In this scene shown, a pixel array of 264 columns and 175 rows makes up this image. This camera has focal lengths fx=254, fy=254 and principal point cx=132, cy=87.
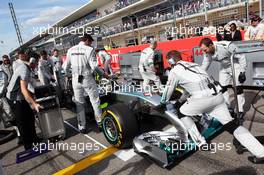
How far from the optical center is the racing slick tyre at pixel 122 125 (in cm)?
369

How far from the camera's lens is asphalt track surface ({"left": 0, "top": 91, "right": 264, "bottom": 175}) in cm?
310

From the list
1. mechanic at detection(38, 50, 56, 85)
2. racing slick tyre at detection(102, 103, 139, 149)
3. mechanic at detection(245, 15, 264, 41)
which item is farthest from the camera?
mechanic at detection(38, 50, 56, 85)

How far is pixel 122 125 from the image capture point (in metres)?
3.67

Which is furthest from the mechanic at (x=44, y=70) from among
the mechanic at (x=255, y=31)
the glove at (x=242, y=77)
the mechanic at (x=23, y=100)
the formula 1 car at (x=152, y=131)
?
the mechanic at (x=255, y=31)

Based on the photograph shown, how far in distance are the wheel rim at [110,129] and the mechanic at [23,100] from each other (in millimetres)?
1150

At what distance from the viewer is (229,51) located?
4.43 metres

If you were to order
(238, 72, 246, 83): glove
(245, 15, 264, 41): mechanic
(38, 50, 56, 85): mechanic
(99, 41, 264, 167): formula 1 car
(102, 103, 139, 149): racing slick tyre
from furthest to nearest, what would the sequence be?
1. (38, 50, 56, 85): mechanic
2. (245, 15, 264, 41): mechanic
3. (238, 72, 246, 83): glove
4. (102, 103, 139, 149): racing slick tyre
5. (99, 41, 264, 167): formula 1 car

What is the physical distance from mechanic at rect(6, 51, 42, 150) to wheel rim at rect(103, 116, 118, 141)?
1.15 m

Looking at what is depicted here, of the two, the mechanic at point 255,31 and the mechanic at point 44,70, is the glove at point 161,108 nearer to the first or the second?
the mechanic at point 255,31

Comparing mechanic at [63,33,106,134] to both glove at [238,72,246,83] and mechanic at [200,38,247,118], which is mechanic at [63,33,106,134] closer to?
mechanic at [200,38,247,118]

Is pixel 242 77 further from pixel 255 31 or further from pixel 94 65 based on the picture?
pixel 255 31

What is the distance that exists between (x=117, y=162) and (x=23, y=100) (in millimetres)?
2027

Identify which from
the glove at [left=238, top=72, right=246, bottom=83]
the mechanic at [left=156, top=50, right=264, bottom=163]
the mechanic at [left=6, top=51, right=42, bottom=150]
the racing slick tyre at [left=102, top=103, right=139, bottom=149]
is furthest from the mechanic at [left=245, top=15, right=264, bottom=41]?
the mechanic at [left=6, top=51, right=42, bottom=150]

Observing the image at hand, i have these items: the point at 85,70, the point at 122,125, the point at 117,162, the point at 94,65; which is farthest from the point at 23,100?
the point at 117,162
